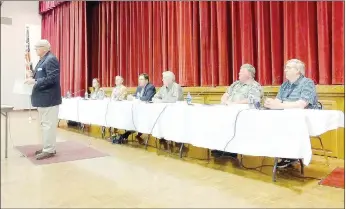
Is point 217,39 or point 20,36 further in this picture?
point 20,36

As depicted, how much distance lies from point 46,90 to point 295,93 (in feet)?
6.50

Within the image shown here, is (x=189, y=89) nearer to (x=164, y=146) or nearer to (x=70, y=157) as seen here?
(x=164, y=146)

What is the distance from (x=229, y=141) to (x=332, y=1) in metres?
1.86

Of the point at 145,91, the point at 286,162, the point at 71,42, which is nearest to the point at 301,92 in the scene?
the point at 286,162

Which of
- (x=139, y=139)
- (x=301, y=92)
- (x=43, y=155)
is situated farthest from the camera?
(x=139, y=139)

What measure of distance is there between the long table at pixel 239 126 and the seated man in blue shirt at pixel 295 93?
221 mm

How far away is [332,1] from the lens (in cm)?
314

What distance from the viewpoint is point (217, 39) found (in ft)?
14.4

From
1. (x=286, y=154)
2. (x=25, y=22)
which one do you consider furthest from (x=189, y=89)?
(x=25, y=22)

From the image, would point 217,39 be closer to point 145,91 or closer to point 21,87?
point 145,91

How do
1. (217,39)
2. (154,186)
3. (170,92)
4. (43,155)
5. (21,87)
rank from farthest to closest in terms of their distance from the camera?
(217,39) → (170,92) → (43,155) → (21,87) → (154,186)

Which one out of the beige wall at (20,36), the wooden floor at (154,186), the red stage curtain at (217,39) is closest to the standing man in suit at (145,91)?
the red stage curtain at (217,39)

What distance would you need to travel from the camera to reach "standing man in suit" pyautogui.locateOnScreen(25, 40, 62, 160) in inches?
110

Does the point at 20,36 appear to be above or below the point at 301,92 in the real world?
above
